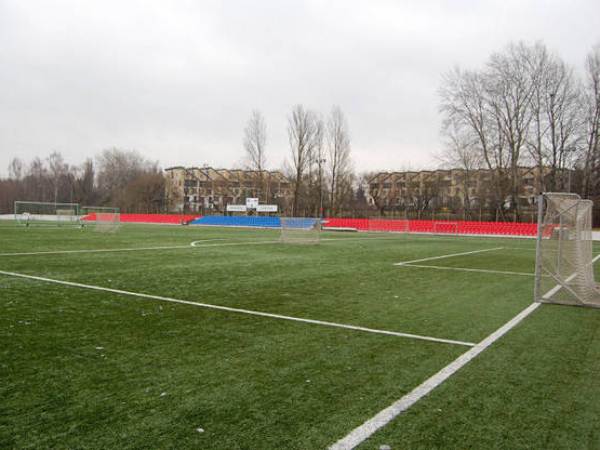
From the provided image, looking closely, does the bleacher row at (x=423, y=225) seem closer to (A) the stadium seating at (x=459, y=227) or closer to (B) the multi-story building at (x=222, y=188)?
(A) the stadium seating at (x=459, y=227)

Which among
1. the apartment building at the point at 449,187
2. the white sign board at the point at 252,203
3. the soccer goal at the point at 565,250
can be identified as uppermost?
the apartment building at the point at 449,187

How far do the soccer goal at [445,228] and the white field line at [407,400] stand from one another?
40.0 metres

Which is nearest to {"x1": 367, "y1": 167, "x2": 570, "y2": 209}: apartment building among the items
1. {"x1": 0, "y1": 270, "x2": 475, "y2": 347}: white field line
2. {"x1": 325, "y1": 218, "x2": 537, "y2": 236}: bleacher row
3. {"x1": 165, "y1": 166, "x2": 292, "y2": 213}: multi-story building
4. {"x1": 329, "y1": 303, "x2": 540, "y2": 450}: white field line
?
{"x1": 325, "y1": 218, "x2": 537, "y2": 236}: bleacher row

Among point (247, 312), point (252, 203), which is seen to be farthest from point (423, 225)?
point (247, 312)

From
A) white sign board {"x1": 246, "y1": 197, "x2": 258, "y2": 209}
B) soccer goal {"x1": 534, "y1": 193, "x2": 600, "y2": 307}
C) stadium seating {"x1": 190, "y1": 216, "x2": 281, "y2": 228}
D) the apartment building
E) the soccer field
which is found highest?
the apartment building

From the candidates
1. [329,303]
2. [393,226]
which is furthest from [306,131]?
[329,303]

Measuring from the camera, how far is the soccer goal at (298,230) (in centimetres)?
2509

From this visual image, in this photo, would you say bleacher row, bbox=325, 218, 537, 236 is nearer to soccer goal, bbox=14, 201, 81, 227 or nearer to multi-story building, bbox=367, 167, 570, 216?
multi-story building, bbox=367, 167, 570, 216

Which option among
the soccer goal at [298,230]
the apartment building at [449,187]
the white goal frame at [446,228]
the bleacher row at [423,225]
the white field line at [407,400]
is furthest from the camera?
the apartment building at [449,187]

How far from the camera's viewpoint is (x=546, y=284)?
10062 millimetres

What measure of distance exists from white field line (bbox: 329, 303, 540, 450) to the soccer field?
0.11ft

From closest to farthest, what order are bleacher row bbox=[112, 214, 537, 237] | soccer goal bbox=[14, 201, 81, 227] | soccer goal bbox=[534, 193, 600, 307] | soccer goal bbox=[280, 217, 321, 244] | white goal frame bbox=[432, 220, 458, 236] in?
soccer goal bbox=[534, 193, 600, 307]
soccer goal bbox=[280, 217, 321, 244]
bleacher row bbox=[112, 214, 537, 237]
white goal frame bbox=[432, 220, 458, 236]
soccer goal bbox=[14, 201, 81, 227]

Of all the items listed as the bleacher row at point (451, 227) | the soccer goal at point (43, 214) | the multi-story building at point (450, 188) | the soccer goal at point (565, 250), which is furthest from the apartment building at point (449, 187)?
the soccer goal at point (43, 214)

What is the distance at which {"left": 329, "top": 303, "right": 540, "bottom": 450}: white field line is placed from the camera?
2.99 m
